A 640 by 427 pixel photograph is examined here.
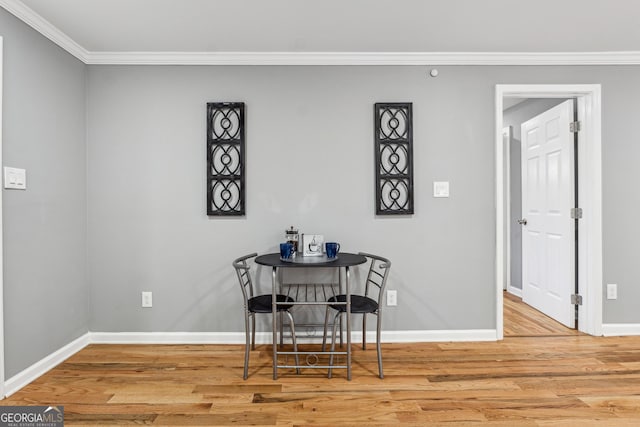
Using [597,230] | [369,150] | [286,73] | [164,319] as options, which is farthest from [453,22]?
[164,319]

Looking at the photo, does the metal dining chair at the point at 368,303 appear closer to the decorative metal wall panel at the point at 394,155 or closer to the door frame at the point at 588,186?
the decorative metal wall panel at the point at 394,155

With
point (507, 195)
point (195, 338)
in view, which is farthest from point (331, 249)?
point (507, 195)

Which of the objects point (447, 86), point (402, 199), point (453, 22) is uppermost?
point (453, 22)

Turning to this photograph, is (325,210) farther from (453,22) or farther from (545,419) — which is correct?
(545,419)

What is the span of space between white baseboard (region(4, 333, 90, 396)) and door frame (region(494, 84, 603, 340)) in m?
3.23

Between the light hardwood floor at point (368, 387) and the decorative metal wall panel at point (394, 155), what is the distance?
1117mm

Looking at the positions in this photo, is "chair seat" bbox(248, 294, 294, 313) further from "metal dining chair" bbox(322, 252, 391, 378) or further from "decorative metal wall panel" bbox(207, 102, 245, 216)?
"decorative metal wall panel" bbox(207, 102, 245, 216)

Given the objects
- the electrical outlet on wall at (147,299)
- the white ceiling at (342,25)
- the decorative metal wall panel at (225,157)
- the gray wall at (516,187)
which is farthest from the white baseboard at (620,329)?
the electrical outlet on wall at (147,299)

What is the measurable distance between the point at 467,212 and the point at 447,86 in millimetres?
1018

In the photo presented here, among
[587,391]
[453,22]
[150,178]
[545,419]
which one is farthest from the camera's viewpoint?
[150,178]

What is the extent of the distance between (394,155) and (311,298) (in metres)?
1.31

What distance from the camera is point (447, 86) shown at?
284 cm

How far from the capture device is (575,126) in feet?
9.70

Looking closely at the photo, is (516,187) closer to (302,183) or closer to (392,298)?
(392,298)
